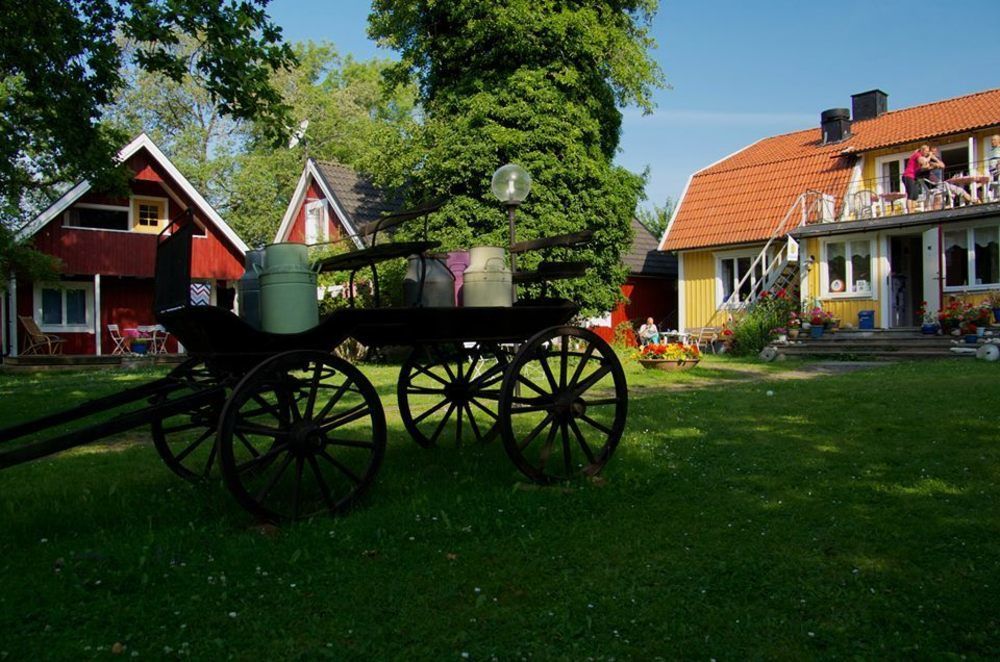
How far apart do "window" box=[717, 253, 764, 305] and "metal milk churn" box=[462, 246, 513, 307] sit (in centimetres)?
1903

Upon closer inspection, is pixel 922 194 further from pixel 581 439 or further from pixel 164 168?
pixel 164 168

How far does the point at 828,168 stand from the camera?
22922mm

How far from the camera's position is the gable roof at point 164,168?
68.9ft

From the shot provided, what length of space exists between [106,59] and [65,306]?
644 inches

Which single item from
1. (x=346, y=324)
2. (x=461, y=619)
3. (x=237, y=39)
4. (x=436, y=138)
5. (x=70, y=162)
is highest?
(x=436, y=138)

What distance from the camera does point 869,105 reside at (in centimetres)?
2505

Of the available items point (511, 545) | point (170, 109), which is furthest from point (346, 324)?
point (170, 109)

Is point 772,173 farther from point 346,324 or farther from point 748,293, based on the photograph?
point 346,324

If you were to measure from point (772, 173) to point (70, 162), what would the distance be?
20.2 meters

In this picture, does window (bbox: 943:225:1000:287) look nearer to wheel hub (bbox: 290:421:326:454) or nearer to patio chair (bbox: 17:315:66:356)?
wheel hub (bbox: 290:421:326:454)

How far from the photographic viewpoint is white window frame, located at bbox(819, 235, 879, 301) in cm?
2092

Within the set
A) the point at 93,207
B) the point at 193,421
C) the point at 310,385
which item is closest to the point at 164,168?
the point at 93,207

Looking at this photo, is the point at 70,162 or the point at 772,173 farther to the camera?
the point at 772,173

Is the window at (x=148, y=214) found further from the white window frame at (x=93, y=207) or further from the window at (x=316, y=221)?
the window at (x=316, y=221)
